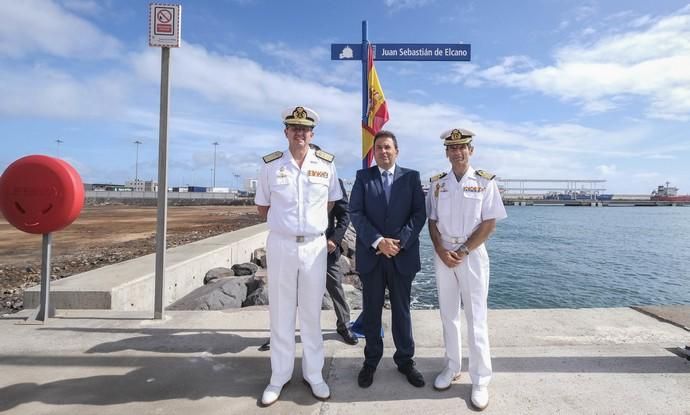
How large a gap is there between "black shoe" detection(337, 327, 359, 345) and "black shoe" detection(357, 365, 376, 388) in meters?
0.75

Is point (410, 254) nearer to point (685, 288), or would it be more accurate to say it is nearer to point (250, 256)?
point (250, 256)

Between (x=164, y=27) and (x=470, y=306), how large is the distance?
4410 millimetres

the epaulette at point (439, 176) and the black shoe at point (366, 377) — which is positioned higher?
the epaulette at point (439, 176)

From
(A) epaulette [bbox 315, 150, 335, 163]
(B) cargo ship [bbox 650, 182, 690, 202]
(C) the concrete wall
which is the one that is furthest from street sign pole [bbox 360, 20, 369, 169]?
(B) cargo ship [bbox 650, 182, 690, 202]

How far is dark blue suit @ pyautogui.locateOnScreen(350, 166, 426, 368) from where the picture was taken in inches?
122

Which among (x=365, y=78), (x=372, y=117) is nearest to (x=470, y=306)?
(x=372, y=117)

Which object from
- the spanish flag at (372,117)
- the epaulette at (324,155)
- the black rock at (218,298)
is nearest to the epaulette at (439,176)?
the epaulette at (324,155)

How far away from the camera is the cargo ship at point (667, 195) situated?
4727 inches

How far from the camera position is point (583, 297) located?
44.1 feet

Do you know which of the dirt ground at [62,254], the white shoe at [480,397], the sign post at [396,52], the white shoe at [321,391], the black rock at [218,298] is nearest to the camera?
the white shoe at [480,397]

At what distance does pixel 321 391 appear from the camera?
9.41 feet

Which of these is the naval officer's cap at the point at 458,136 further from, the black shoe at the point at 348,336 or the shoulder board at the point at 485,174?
the black shoe at the point at 348,336

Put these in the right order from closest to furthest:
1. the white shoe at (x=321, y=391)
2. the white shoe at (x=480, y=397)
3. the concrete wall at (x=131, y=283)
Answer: the white shoe at (x=480, y=397) → the white shoe at (x=321, y=391) → the concrete wall at (x=131, y=283)

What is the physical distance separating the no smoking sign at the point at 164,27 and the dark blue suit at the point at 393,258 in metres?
3.02
